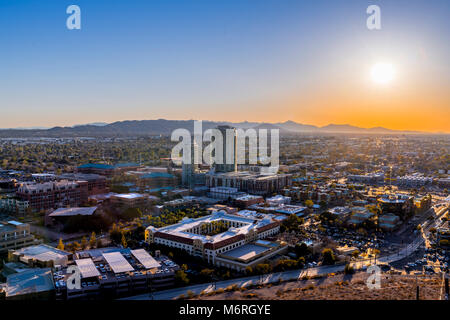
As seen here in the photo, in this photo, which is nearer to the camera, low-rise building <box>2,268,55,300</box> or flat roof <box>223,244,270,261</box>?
low-rise building <box>2,268,55,300</box>

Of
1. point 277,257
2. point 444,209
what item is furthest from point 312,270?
point 444,209

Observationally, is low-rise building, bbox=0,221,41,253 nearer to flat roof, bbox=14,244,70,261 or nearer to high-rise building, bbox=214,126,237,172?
flat roof, bbox=14,244,70,261

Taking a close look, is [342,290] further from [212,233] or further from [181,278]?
[212,233]

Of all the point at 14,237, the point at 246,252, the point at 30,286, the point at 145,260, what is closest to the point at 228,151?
the point at 246,252

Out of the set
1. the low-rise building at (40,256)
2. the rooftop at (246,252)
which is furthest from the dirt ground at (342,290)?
the low-rise building at (40,256)

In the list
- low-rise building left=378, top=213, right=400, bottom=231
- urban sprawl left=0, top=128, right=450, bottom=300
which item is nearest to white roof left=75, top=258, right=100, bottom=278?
urban sprawl left=0, top=128, right=450, bottom=300

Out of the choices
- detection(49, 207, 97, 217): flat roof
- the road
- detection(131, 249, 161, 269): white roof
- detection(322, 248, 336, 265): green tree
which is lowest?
the road

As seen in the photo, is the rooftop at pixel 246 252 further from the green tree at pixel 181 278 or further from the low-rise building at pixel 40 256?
the low-rise building at pixel 40 256
